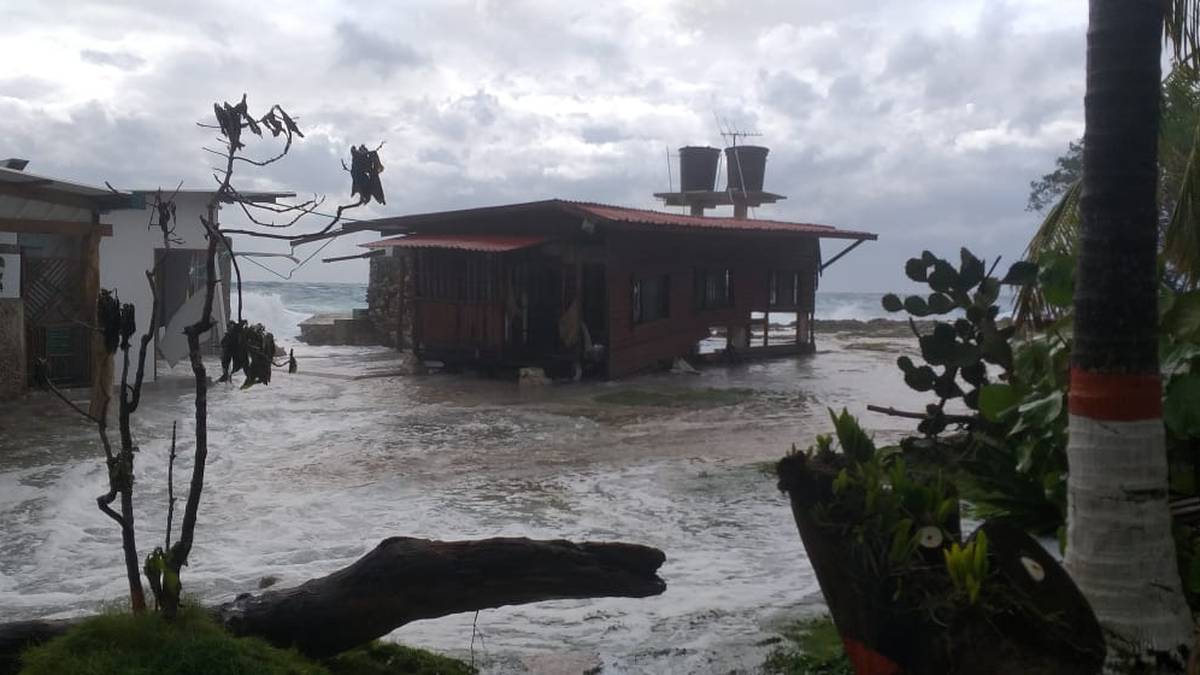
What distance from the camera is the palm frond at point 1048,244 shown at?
9.12m

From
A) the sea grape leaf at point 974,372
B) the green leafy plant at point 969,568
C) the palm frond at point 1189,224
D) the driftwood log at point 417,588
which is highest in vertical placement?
the palm frond at point 1189,224

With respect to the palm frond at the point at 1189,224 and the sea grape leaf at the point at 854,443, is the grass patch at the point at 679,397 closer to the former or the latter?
the palm frond at the point at 1189,224

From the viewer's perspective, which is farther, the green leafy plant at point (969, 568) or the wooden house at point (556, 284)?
the wooden house at point (556, 284)

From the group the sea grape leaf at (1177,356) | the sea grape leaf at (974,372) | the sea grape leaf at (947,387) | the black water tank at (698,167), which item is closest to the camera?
the sea grape leaf at (1177,356)

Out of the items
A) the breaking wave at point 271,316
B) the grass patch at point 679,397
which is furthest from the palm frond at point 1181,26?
the breaking wave at point 271,316

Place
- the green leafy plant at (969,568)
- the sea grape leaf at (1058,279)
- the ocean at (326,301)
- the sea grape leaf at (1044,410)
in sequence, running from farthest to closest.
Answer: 1. the ocean at (326,301)
2. the sea grape leaf at (1058,279)
3. the sea grape leaf at (1044,410)
4. the green leafy plant at (969,568)

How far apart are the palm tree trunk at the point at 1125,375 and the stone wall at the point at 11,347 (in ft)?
42.2

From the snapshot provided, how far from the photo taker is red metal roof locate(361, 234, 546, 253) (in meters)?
16.7

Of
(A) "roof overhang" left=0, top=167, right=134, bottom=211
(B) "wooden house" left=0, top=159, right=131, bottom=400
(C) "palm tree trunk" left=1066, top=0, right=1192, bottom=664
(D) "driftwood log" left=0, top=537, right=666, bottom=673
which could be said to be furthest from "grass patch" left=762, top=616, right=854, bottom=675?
(B) "wooden house" left=0, top=159, right=131, bottom=400

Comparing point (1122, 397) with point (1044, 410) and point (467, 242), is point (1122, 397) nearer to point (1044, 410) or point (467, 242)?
point (1044, 410)

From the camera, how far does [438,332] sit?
18.5 meters

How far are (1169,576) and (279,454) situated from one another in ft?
29.7

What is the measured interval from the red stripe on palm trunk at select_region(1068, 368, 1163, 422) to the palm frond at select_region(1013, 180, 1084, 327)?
534 centimetres

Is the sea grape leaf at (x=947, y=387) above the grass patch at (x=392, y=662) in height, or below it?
above
